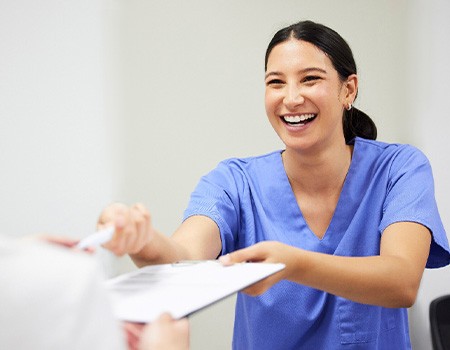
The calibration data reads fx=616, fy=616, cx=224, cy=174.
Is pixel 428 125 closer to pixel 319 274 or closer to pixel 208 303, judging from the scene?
pixel 319 274

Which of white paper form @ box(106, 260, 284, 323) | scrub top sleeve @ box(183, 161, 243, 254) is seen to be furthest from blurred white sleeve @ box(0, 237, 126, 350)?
scrub top sleeve @ box(183, 161, 243, 254)

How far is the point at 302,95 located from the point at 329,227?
284mm

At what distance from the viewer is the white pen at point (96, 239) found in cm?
75

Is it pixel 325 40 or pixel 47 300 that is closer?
pixel 47 300

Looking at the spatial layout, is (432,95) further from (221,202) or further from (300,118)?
(221,202)

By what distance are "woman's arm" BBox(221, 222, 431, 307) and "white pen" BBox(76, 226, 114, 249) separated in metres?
0.18

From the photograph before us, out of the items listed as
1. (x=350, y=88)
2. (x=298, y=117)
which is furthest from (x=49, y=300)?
(x=350, y=88)

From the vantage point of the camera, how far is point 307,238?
4.29ft

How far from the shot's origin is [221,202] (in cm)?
127

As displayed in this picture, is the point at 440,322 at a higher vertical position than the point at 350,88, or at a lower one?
lower

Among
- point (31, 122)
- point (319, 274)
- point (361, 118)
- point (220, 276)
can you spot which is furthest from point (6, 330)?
point (31, 122)

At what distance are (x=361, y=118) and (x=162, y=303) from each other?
0.94 meters

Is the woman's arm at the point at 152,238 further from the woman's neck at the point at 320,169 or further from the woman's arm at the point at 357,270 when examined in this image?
the woman's neck at the point at 320,169

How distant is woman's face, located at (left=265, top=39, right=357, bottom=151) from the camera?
51.3 inches
